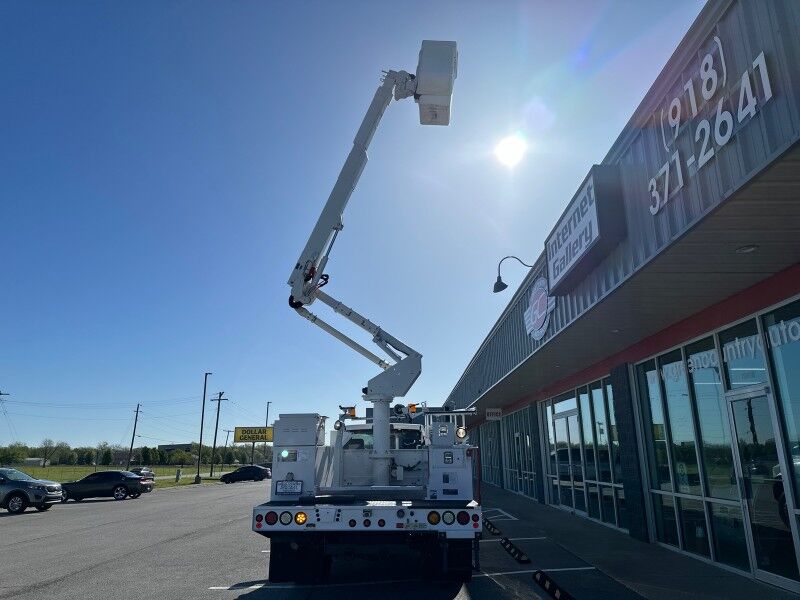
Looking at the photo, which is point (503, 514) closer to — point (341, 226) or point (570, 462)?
point (570, 462)

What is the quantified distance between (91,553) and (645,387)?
35.0 ft

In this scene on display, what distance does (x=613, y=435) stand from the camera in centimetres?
1241

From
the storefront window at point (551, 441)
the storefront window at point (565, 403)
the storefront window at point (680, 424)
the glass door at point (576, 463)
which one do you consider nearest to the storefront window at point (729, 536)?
the storefront window at point (680, 424)

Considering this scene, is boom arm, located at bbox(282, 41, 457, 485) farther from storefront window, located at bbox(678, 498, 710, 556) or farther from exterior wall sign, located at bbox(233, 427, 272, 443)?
exterior wall sign, located at bbox(233, 427, 272, 443)

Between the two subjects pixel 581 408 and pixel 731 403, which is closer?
pixel 731 403

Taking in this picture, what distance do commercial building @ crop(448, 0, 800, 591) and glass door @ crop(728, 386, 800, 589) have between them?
2cm

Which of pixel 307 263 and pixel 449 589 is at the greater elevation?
pixel 307 263

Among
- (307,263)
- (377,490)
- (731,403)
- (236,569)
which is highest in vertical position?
(307,263)

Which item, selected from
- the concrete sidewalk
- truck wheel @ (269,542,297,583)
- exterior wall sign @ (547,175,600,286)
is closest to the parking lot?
the concrete sidewalk

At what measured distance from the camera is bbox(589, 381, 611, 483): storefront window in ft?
42.1

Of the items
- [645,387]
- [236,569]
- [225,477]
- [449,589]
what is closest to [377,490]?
[449,589]

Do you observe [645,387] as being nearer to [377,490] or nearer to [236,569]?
[377,490]

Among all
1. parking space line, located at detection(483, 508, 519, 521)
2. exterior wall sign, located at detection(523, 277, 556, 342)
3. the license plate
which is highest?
exterior wall sign, located at detection(523, 277, 556, 342)

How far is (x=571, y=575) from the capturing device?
8109mm
